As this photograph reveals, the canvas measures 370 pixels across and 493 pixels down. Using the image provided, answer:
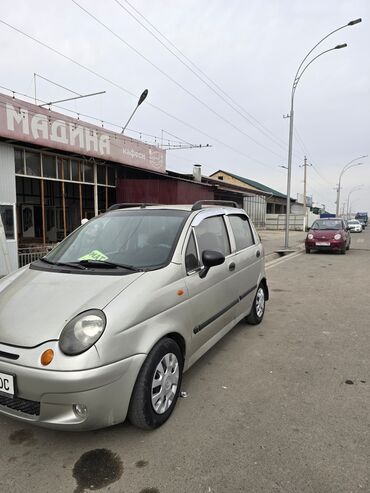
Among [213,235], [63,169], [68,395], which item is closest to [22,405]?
[68,395]

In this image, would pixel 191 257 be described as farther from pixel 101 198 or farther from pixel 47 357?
pixel 101 198

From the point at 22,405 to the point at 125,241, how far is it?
5.44ft

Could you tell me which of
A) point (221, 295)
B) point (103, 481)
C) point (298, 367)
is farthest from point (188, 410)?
point (298, 367)

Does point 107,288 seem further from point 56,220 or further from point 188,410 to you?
point 56,220

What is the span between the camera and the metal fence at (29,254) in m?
10.5

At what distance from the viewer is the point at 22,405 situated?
2.33 meters

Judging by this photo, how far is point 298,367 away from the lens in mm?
3836

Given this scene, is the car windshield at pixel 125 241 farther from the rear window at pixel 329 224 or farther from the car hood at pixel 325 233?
the rear window at pixel 329 224

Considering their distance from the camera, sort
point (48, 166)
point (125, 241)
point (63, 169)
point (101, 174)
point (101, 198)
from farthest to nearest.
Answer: point (101, 198) < point (101, 174) < point (63, 169) < point (48, 166) < point (125, 241)

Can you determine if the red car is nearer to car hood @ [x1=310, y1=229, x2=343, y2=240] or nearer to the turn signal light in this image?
car hood @ [x1=310, y1=229, x2=343, y2=240]

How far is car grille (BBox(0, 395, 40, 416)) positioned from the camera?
231 cm

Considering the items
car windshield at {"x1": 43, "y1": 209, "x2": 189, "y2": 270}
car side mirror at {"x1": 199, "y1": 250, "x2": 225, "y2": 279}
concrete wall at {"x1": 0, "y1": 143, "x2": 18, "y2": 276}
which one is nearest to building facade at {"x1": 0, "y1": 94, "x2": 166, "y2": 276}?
concrete wall at {"x1": 0, "y1": 143, "x2": 18, "y2": 276}

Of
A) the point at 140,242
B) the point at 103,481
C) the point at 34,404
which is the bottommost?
the point at 103,481

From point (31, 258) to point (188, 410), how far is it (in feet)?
30.3
